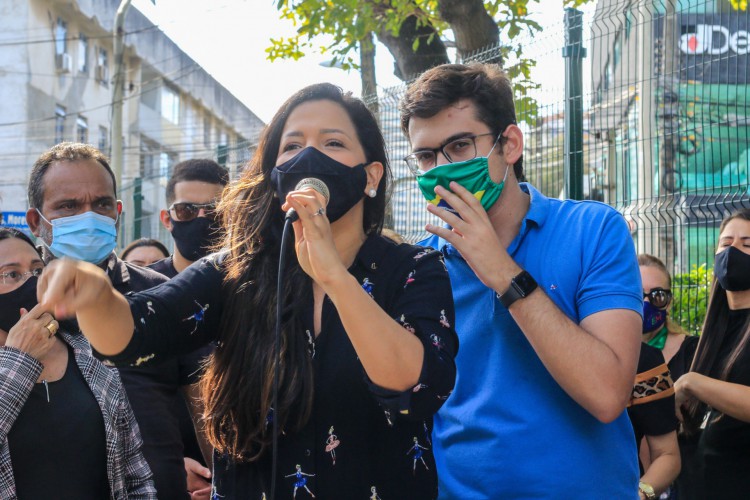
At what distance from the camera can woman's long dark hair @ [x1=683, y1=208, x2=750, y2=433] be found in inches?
182

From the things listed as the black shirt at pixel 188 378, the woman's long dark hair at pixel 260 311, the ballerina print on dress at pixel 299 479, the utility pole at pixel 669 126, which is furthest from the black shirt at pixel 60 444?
the utility pole at pixel 669 126

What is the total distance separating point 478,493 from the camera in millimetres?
2760

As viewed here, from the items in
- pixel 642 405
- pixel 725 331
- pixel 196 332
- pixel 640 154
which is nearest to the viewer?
pixel 196 332

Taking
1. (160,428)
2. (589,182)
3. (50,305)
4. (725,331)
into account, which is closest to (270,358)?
(50,305)

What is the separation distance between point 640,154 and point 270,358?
4.02 meters

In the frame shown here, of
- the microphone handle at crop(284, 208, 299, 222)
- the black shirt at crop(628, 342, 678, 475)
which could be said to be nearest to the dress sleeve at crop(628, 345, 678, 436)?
the black shirt at crop(628, 342, 678, 475)

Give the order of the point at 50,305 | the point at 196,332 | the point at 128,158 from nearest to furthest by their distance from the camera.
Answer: the point at 50,305, the point at 196,332, the point at 128,158

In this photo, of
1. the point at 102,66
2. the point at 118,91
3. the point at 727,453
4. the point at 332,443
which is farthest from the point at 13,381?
the point at 102,66

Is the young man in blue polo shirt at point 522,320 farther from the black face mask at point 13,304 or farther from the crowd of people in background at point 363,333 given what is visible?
the black face mask at point 13,304

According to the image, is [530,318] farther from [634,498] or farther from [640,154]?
[640,154]

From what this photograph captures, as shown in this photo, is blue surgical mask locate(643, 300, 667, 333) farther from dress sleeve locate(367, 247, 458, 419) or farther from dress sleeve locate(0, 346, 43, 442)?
dress sleeve locate(0, 346, 43, 442)

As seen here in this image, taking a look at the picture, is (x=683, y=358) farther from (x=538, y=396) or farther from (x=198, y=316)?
(x=198, y=316)

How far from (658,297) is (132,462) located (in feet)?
9.71

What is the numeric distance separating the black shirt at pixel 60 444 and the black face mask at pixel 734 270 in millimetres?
3080
